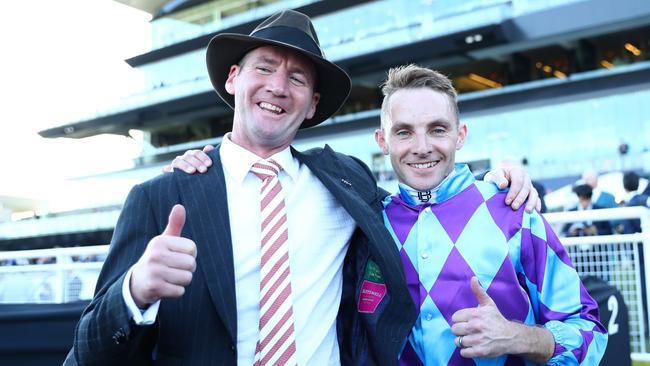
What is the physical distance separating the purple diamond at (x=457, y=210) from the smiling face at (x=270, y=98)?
2.23 feet

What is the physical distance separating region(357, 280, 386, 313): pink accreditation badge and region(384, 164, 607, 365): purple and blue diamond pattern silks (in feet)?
0.36

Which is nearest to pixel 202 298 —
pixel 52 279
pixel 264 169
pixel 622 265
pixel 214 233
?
pixel 214 233

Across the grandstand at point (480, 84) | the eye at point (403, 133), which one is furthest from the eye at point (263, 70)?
the grandstand at point (480, 84)

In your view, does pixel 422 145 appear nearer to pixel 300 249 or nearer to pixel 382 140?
pixel 382 140

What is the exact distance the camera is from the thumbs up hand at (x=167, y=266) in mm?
1701

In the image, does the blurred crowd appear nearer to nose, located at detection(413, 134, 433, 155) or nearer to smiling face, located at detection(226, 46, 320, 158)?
nose, located at detection(413, 134, 433, 155)

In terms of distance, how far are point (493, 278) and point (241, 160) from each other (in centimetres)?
103

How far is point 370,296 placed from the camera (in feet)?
7.69

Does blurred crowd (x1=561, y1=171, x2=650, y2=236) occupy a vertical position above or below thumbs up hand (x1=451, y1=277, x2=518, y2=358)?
above

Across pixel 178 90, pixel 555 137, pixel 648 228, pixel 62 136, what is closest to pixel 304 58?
pixel 648 228

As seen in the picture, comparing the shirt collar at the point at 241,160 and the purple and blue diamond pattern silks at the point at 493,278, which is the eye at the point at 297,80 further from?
the purple and blue diamond pattern silks at the point at 493,278

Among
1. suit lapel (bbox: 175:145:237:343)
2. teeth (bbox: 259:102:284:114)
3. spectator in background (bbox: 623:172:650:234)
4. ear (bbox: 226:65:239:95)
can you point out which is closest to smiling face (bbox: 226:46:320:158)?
teeth (bbox: 259:102:284:114)

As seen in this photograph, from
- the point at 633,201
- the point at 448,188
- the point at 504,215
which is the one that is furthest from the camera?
the point at 633,201

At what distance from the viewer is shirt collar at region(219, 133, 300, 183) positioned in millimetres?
2377
